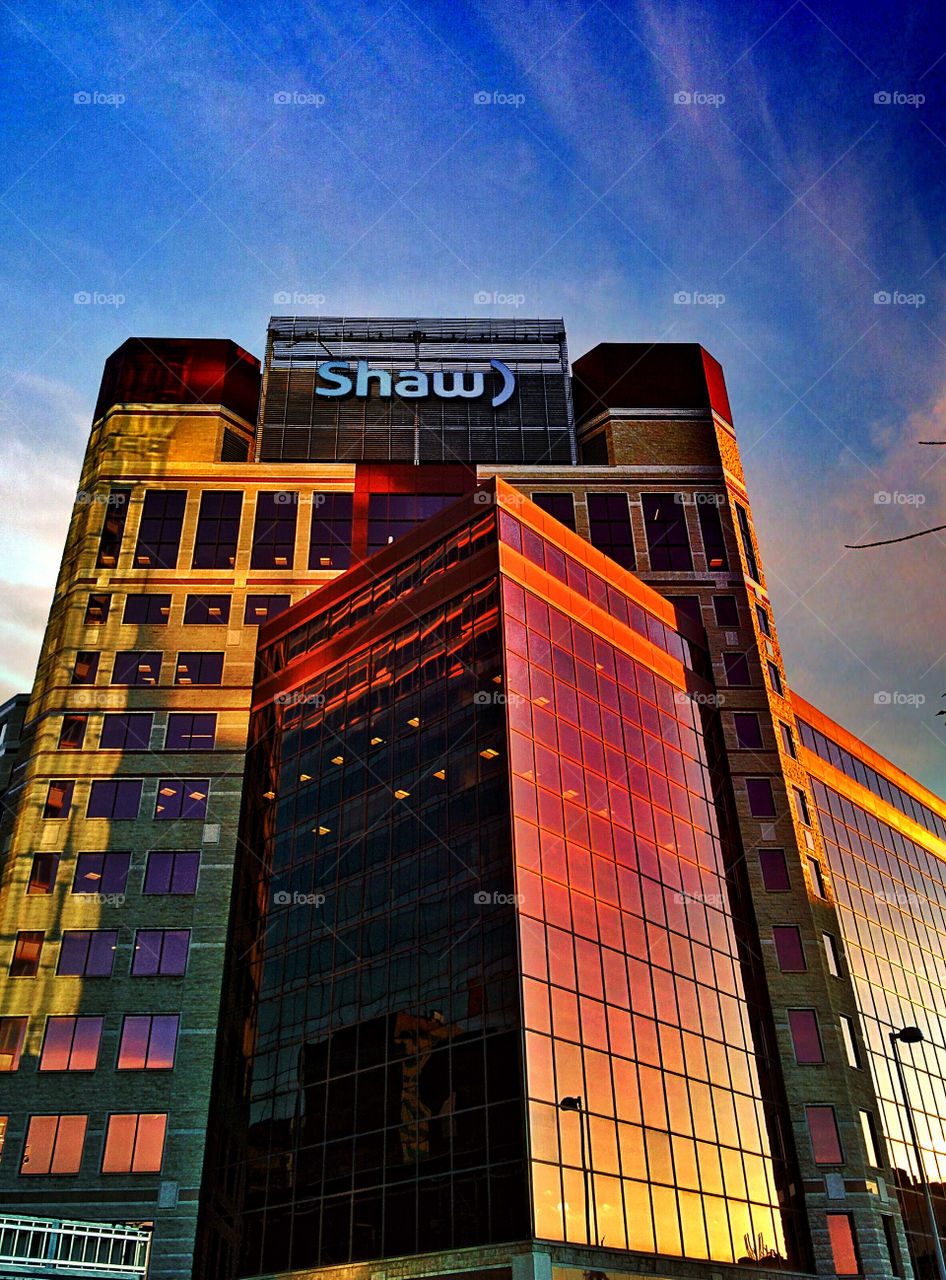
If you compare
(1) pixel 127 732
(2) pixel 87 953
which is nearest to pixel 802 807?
(1) pixel 127 732

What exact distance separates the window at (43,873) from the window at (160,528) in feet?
62.7

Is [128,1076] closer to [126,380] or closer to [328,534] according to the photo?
[328,534]

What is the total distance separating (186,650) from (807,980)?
36968 millimetres

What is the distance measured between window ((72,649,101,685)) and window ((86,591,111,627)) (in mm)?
2092

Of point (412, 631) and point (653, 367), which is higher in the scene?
point (653, 367)

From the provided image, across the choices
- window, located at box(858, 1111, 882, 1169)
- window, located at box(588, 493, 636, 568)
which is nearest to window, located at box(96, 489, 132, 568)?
window, located at box(588, 493, 636, 568)

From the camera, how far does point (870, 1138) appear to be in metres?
52.1

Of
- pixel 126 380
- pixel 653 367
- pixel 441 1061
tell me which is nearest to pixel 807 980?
pixel 441 1061

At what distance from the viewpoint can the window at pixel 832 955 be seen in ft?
189

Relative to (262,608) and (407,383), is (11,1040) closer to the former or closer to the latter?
(262,608)

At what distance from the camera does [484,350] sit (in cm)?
8225

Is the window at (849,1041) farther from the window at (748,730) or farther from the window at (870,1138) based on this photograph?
the window at (748,730)

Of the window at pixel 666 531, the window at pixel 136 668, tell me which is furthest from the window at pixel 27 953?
the window at pixel 666 531

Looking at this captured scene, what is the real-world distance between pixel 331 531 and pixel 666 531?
20690mm
